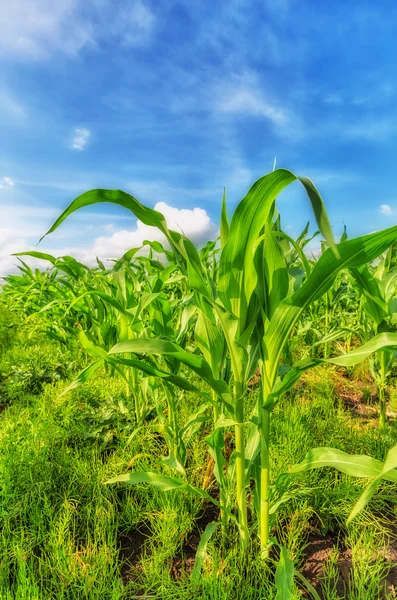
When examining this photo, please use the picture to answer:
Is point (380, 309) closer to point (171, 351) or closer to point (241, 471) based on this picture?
point (241, 471)

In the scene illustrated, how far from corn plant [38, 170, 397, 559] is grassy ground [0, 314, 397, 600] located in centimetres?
22

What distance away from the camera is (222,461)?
1120mm

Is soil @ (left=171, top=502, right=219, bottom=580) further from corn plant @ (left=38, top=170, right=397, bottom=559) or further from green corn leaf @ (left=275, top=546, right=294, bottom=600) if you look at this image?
green corn leaf @ (left=275, top=546, right=294, bottom=600)

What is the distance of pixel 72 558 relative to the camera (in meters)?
1.13

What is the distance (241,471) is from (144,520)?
22.6 inches

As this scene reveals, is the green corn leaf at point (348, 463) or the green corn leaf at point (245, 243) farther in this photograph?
the green corn leaf at point (348, 463)

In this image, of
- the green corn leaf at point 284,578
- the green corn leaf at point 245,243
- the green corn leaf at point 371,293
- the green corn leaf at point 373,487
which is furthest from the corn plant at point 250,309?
the green corn leaf at point 371,293

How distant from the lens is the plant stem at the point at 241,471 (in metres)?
1.00

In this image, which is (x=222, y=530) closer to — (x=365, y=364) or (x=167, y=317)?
(x=167, y=317)

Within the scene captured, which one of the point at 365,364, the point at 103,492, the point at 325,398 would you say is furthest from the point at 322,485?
the point at 365,364

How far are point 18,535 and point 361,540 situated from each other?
114 centimetres

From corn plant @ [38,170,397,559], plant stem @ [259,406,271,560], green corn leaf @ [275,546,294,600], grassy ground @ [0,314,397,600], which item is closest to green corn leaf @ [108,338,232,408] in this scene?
corn plant @ [38,170,397,559]

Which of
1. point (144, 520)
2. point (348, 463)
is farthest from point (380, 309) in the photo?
point (144, 520)

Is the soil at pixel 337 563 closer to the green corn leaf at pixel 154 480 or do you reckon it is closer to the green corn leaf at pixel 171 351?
the green corn leaf at pixel 154 480
